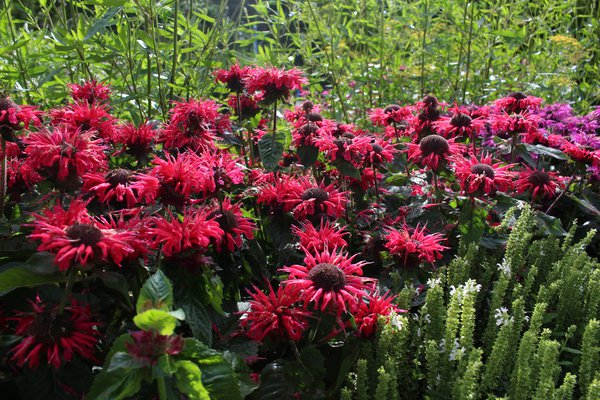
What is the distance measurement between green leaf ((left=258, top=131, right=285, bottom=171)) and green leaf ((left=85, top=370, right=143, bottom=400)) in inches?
30.8

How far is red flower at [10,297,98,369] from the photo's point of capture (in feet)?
2.75

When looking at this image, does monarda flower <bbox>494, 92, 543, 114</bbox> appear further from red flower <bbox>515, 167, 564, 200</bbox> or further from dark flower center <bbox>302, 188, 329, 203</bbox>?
dark flower center <bbox>302, 188, 329, 203</bbox>

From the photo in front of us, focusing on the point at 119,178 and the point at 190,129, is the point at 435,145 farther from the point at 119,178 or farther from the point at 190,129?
the point at 119,178

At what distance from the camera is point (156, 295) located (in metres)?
0.76

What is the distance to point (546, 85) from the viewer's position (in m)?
2.86

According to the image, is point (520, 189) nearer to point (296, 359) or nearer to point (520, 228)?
point (520, 228)

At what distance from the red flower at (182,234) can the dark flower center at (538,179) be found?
1137 mm

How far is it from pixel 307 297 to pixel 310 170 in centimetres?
81

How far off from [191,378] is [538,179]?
132cm

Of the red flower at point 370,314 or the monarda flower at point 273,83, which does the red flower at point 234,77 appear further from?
the red flower at point 370,314

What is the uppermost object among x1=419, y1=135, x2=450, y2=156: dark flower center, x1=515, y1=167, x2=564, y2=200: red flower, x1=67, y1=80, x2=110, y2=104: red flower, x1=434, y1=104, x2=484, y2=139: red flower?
x1=67, y1=80, x2=110, y2=104: red flower

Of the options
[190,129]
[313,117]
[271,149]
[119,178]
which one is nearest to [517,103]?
[313,117]

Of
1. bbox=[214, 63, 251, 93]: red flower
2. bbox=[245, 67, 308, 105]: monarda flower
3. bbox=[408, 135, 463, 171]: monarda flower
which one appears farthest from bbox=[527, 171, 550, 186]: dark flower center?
bbox=[214, 63, 251, 93]: red flower

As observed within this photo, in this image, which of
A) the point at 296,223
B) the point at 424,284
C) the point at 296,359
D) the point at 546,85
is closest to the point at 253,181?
the point at 296,223
